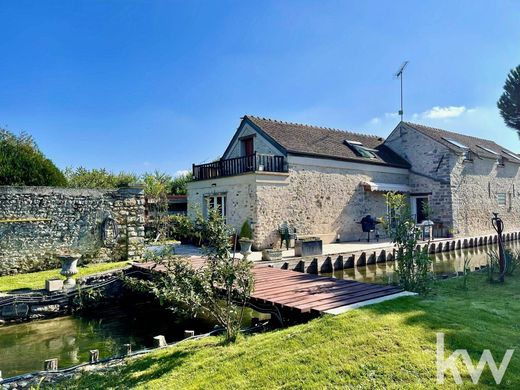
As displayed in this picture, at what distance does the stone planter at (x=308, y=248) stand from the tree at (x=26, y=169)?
37.0 feet

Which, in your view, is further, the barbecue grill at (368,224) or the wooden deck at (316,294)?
the barbecue grill at (368,224)

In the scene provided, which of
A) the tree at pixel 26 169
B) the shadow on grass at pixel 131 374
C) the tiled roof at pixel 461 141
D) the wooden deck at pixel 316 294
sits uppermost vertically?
the tiled roof at pixel 461 141

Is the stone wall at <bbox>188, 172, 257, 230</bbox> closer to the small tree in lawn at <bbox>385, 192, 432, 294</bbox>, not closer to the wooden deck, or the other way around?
the wooden deck

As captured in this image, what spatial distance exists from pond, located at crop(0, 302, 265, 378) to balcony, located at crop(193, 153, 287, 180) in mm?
9057

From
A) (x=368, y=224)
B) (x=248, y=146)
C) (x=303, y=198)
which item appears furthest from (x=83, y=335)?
(x=368, y=224)

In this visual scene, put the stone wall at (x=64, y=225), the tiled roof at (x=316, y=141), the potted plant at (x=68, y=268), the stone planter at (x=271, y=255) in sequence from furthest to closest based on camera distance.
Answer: the tiled roof at (x=316, y=141) → the stone planter at (x=271, y=255) → the stone wall at (x=64, y=225) → the potted plant at (x=68, y=268)

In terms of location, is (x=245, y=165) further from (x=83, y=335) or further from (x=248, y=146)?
(x=83, y=335)

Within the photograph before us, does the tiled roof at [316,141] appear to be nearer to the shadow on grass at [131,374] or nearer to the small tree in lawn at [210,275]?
the small tree in lawn at [210,275]

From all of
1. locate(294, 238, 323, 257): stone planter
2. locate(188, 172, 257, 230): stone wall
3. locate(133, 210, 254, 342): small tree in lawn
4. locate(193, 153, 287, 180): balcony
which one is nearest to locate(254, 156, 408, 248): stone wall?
locate(188, 172, 257, 230): stone wall

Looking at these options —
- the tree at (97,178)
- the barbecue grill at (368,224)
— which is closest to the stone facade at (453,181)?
the barbecue grill at (368,224)

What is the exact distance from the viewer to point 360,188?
2153 cm

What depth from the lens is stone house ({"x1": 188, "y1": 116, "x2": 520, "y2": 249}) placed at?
17703 millimetres

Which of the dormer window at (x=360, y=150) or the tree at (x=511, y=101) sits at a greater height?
the tree at (x=511, y=101)

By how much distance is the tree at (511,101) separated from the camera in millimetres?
26688
